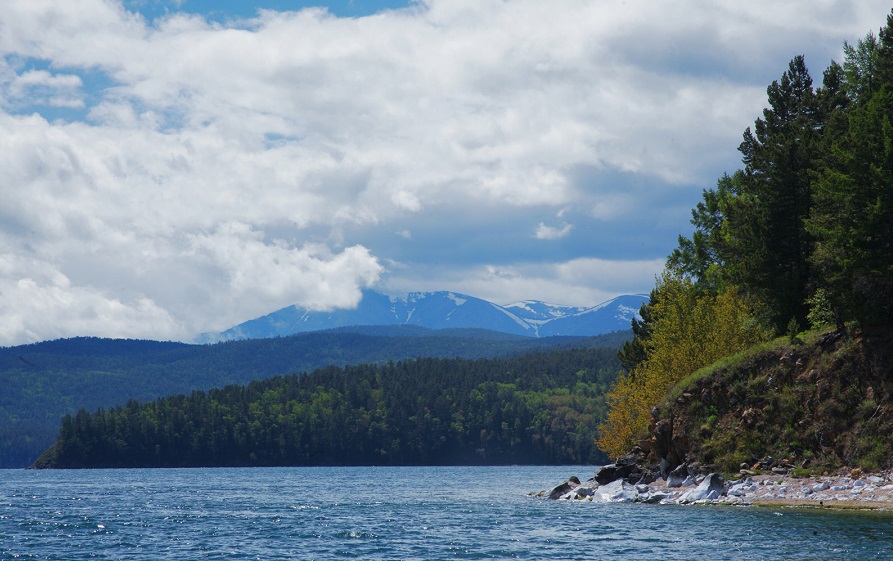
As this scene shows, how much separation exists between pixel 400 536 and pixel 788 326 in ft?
109

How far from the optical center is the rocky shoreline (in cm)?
5331

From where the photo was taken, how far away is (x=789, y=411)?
62312 millimetres

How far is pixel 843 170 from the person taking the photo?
61938 mm

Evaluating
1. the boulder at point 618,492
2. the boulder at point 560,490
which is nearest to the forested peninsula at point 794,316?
the boulder at point 618,492

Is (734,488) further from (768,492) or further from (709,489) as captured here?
(768,492)

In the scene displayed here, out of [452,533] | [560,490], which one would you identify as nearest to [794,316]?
[560,490]

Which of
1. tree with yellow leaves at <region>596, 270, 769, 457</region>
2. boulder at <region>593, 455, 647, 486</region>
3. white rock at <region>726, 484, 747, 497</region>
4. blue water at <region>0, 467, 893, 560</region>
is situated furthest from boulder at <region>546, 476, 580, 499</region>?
white rock at <region>726, 484, 747, 497</region>

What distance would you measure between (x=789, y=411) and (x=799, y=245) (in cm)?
1306

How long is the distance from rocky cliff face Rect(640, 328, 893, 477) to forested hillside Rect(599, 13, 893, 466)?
0.38m

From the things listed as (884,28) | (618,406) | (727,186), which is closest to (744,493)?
(618,406)

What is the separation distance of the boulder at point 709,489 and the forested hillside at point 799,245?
3439 mm

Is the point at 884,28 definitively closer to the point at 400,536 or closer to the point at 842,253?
the point at 842,253

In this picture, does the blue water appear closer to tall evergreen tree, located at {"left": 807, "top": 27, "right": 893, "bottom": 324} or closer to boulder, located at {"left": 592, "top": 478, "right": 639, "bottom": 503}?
boulder, located at {"left": 592, "top": 478, "right": 639, "bottom": 503}

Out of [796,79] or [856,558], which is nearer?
[856,558]
